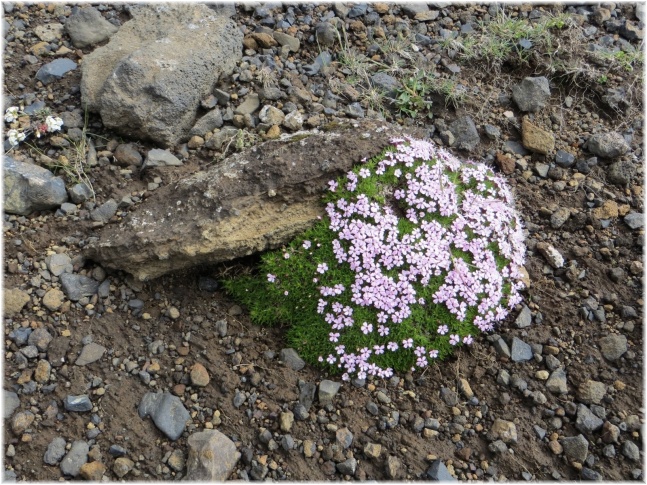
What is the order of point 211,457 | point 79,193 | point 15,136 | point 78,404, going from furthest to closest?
A: point 15,136, point 79,193, point 78,404, point 211,457

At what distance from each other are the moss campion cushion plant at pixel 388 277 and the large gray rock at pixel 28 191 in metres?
1.91

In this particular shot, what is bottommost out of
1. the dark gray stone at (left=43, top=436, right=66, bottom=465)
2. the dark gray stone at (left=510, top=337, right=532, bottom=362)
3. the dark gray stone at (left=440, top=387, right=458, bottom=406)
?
the dark gray stone at (left=43, top=436, right=66, bottom=465)

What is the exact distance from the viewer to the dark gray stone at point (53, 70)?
252 inches

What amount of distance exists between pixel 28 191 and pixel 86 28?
95.1 inches

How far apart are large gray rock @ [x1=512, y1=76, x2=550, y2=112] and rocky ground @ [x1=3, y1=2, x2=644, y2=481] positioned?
2cm

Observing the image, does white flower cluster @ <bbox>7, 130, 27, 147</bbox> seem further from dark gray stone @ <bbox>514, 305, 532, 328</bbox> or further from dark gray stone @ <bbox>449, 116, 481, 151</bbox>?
dark gray stone @ <bbox>514, 305, 532, 328</bbox>

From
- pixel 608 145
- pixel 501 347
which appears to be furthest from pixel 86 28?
pixel 608 145

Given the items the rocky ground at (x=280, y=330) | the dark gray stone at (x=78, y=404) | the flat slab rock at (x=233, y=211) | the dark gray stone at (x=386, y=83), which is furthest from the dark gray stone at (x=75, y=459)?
the dark gray stone at (x=386, y=83)

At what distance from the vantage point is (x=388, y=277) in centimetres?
497

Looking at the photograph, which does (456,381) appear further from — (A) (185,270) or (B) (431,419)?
(A) (185,270)

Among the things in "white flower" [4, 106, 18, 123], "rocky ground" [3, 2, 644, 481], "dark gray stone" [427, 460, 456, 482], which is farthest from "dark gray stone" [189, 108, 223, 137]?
"dark gray stone" [427, 460, 456, 482]

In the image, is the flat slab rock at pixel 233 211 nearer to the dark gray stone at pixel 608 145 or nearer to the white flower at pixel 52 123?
the white flower at pixel 52 123

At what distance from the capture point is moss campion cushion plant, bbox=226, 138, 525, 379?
4.94 m

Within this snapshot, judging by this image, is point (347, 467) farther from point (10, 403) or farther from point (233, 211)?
point (10, 403)
